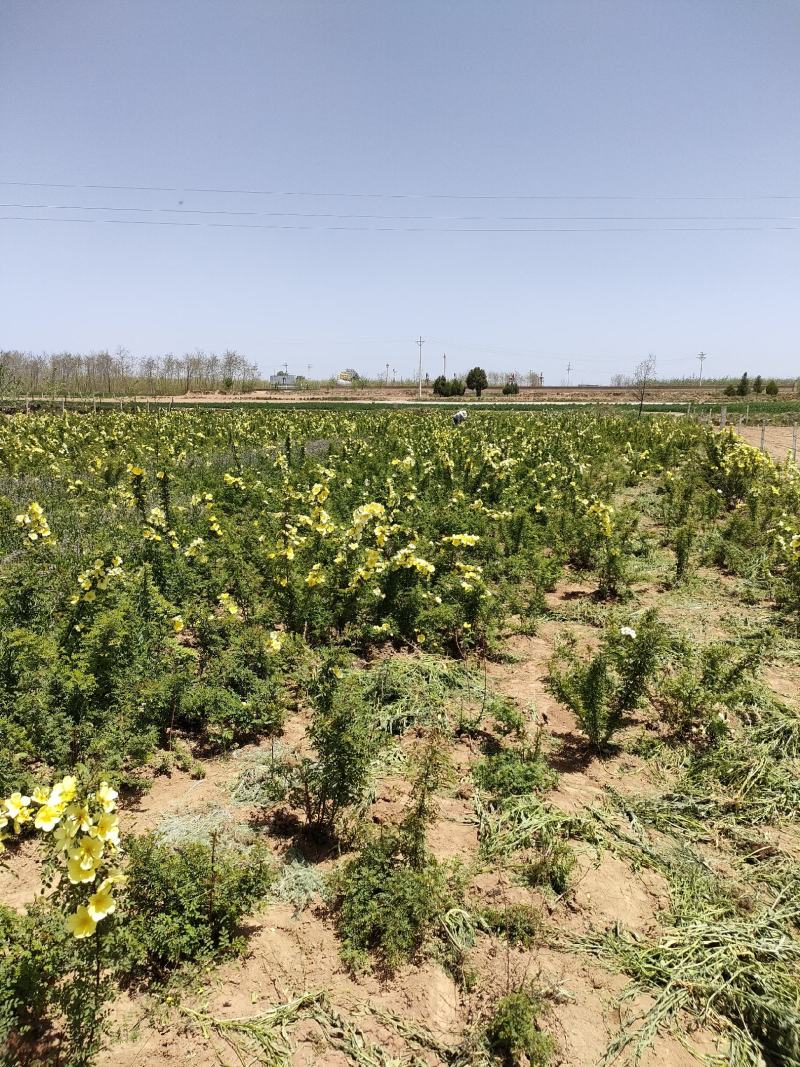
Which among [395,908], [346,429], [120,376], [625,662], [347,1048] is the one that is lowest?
[347,1048]

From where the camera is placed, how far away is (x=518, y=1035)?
2.49 m

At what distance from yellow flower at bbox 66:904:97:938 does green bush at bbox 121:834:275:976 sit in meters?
0.64

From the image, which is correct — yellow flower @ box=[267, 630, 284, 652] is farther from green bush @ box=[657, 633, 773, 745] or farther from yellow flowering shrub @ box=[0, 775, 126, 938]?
green bush @ box=[657, 633, 773, 745]

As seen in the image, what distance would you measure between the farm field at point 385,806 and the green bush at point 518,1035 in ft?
0.05

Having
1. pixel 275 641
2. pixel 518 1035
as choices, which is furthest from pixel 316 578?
pixel 518 1035

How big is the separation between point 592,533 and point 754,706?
4.02 meters

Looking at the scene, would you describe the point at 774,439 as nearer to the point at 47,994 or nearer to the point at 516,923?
the point at 516,923

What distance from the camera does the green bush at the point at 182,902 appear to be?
280cm

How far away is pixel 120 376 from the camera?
72.6 m

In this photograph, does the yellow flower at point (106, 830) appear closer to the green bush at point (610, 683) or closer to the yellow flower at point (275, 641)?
the yellow flower at point (275, 641)

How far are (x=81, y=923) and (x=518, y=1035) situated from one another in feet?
5.95

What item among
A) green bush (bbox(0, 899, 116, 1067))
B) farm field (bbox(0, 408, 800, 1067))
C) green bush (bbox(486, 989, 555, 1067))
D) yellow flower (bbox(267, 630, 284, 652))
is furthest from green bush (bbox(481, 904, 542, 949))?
yellow flower (bbox(267, 630, 284, 652))

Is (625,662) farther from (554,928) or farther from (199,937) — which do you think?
(199,937)

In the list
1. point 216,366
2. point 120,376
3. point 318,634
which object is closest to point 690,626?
point 318,634
